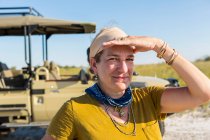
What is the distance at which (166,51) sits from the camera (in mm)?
1974

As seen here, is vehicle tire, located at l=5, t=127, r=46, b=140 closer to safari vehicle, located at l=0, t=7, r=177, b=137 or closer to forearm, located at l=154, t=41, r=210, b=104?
safari vehicle, located at l=0, t=7, r=177, b=137

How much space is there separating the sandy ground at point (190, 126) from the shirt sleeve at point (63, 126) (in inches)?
242

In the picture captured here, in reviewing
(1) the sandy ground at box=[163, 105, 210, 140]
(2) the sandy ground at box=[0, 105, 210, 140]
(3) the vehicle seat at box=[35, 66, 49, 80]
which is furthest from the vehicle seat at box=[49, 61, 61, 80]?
(1) the sandy ground at box=[163, 105, 210, 140]

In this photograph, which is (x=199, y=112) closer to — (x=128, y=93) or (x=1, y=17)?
(x=1, y=17)

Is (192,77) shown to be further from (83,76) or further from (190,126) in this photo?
(190,126)

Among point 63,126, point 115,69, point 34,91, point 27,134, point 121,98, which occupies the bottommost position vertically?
point 27,134

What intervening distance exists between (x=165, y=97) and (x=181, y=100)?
8 centimetres

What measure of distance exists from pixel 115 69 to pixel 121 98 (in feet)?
0.46

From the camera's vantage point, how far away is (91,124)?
182cm

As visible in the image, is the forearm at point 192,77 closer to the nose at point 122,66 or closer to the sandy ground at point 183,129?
the nose at point 122,66

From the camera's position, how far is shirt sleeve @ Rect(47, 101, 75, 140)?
1.81 meters

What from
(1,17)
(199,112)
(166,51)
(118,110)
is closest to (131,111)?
(118,110)

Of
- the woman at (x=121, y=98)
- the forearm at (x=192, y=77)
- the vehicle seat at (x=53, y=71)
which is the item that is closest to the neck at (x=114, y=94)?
the woman at (x=121, y=98)

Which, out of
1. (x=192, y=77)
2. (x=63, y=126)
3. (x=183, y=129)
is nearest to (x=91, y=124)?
(x=63, y=126)
